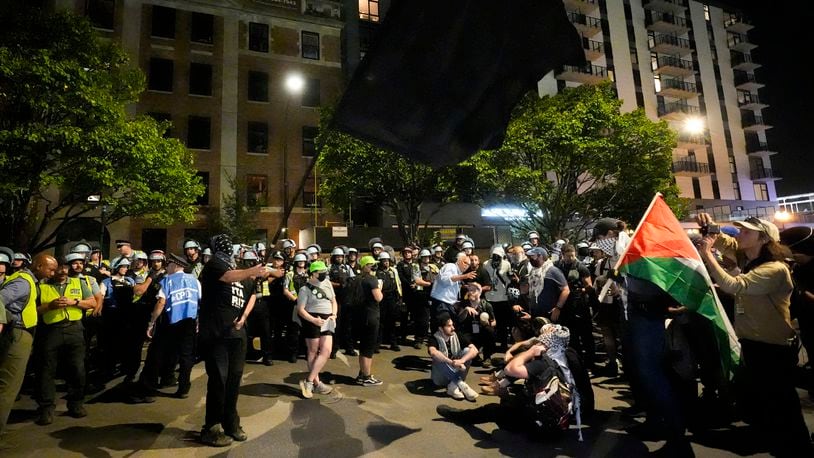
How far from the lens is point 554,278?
6793 millimetres

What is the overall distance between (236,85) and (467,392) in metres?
27.2

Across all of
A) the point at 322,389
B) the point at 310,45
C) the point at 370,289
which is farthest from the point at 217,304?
the point at 310,45

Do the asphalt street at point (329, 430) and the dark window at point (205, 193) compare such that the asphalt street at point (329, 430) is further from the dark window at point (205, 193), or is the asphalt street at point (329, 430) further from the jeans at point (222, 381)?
the dark window at point (205, 193)

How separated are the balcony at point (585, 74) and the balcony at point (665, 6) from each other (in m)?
10.9

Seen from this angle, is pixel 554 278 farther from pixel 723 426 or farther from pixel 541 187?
pixel 541 187

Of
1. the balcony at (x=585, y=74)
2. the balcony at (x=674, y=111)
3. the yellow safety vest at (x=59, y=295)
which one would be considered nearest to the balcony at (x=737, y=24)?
the balcony at (x=674, y=111)

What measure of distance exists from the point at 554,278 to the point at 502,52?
4601 millimetres

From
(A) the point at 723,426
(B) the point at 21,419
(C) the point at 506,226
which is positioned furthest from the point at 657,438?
(C) the point at 506,226

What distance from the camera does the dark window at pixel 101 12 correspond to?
80.6ft

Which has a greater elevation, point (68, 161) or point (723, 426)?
point (68, 161)

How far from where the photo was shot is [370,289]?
24.1 ft

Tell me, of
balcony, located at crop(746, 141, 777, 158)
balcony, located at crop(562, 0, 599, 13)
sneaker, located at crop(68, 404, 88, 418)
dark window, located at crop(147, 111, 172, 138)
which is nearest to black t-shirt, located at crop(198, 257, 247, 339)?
sneaker, located at crop(68, 404, 88, 418)

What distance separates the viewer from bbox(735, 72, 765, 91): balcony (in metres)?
47.2

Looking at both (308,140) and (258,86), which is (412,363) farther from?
(258,86)
